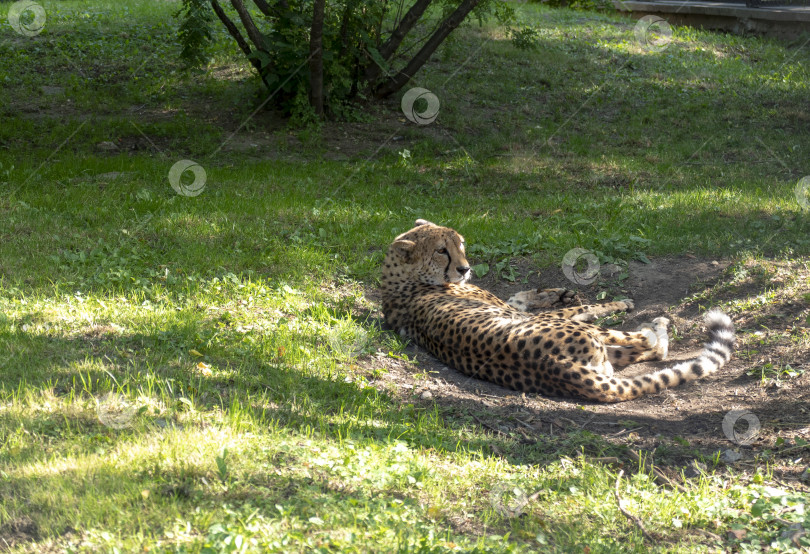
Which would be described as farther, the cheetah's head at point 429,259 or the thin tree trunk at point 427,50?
the thin tree trunk at point 427,50

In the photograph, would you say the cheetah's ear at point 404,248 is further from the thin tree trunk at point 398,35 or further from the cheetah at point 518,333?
the thin tree trunk at point 398,35

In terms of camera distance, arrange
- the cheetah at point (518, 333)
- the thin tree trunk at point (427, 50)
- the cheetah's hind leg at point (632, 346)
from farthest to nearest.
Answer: the thin tree trunk at point (427, 50)
the cheetah's hind leg at point (632, 346)
the cheetah at point (518, 333)

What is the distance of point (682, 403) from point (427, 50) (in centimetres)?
918

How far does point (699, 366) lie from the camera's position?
5.53 m

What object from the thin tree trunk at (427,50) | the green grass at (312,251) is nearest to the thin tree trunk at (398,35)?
the thin tree trunk at (427,50)

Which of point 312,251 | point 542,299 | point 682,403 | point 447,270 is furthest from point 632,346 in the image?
point 312,251

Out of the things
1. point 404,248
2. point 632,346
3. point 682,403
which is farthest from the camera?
point 404,248

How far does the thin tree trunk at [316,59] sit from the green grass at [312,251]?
631 millimetres

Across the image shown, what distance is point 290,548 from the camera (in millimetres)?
3162

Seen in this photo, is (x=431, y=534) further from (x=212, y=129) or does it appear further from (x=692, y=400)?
(x=212, y=129)

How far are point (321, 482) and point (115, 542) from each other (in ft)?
3.22

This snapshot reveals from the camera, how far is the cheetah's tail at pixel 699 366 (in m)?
5.32

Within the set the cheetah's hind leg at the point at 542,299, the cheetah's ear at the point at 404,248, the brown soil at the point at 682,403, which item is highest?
the cheetah's ear at the point at 404,248

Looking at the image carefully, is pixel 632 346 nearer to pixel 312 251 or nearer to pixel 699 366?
pixel 699 366
